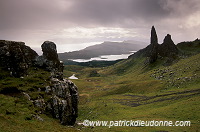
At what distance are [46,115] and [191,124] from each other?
38.6m

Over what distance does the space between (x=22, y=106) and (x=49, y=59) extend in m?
26.5

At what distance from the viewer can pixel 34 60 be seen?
182ft

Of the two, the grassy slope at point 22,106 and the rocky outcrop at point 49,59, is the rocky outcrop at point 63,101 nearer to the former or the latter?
the grassy slope at point 22,106

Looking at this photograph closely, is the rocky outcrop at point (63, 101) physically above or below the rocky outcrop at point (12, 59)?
below

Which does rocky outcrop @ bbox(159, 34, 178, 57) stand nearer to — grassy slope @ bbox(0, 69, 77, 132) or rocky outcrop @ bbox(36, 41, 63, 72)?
rocky outcrop @ bbox(36, 41, 63, 72)

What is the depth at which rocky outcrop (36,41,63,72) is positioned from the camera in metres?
55.1

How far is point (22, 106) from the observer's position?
108 ft

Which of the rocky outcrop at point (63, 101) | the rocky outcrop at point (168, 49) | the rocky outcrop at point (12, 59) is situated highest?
the rocky outcrop at point (168, 49)

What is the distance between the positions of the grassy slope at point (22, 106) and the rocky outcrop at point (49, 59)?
5.97m

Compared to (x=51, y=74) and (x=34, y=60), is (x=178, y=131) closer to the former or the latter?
(x=51, y=74)

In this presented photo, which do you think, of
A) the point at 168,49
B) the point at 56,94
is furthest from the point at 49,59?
the point at 168,49

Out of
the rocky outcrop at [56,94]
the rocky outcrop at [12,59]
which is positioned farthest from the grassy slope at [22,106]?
the rocky outcrop at [56,94]

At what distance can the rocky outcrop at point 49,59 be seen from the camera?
55.1m

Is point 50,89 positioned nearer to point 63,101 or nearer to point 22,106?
point 63,101
